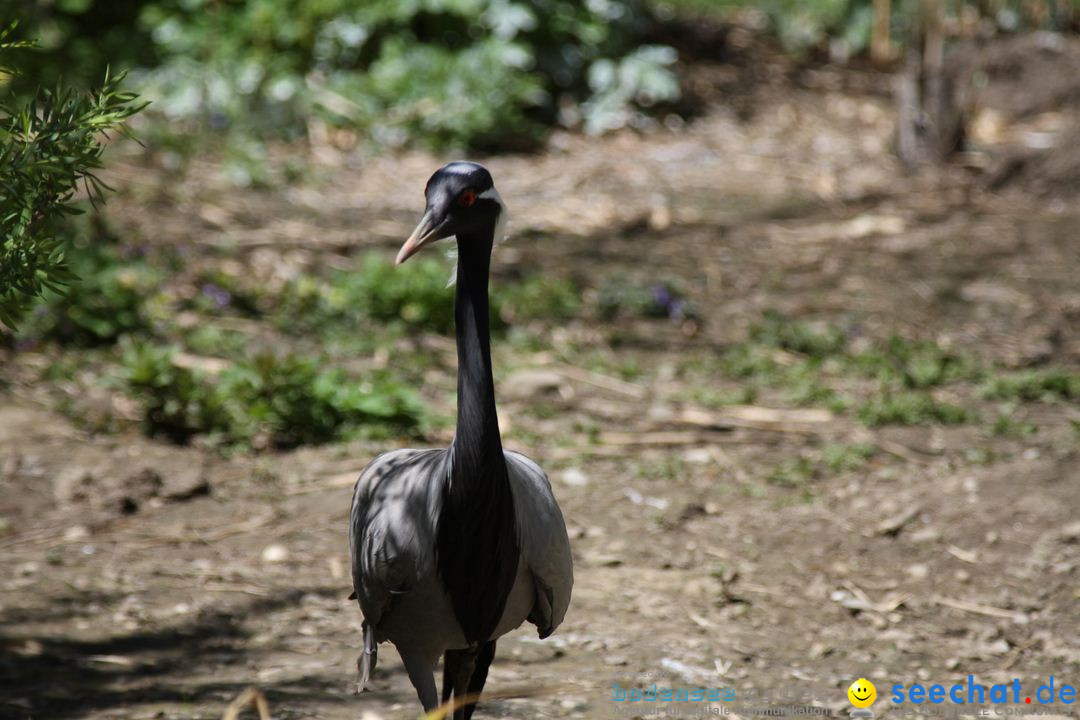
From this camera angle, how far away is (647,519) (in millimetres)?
4980

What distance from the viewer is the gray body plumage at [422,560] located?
3066 mm

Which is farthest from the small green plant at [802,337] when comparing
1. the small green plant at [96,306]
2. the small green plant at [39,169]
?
the small green plant at [39,169]

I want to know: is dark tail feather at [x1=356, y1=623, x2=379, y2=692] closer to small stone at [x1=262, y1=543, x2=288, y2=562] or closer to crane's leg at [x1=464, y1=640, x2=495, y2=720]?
crane's leg at [x1=464, y1=640, x2=495, y2=720]

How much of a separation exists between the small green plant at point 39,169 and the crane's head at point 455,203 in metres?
0.69

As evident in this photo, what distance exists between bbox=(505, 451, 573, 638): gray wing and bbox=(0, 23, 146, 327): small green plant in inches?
48.3

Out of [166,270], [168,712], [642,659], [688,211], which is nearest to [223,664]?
[168,712]

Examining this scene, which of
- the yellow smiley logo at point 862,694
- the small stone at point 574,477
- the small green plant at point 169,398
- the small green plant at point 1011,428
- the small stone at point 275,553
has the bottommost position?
the yellow smiley logo at point 862,694

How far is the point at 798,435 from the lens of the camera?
5.67 metres

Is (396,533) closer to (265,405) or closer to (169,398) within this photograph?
(265,405)

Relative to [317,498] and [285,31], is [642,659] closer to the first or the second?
[317,498]

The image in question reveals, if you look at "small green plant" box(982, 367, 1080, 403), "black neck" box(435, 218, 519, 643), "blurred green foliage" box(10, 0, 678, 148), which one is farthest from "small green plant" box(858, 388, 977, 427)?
"blurred green foliage" box(10, 0, 678, 148)

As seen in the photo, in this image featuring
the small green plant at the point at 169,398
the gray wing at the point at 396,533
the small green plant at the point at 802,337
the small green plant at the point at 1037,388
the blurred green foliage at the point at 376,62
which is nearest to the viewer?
the gray wing at the point at 396,533

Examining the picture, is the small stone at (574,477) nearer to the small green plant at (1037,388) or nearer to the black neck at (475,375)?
the small green plant at (1037,388)

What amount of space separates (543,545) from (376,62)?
7670 millimetres
